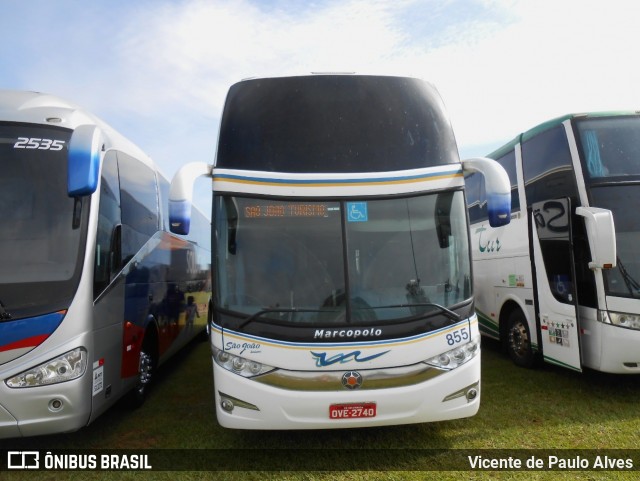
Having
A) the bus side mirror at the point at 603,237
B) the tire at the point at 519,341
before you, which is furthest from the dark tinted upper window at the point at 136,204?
the tire at the point at 519,341

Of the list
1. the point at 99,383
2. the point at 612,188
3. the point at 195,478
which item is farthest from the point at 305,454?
the point at 612,188

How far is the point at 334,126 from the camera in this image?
5109 mm

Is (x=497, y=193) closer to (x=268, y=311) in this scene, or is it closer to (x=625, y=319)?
(x=268, y=311)

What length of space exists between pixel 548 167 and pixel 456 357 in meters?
3.87

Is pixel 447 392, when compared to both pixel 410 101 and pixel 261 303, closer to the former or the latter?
pixel 261 303

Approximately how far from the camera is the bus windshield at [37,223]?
4.41 meters

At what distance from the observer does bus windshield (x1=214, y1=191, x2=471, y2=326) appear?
4594 millimetres

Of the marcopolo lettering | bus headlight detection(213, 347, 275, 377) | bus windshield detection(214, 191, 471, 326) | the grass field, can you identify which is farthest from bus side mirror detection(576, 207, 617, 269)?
bus headlight detection(213, 347, 275, 377)

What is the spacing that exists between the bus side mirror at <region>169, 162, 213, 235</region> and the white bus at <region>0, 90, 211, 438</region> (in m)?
0.67

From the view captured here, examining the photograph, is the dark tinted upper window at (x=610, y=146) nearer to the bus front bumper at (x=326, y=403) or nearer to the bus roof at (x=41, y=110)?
the bus front bumper at (x=326, y=403)

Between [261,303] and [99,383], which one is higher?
[261,303]

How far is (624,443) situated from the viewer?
195 inches

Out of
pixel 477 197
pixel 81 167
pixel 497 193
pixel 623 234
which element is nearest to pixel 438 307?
pixel 497 193

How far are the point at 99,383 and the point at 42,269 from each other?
122 cm
